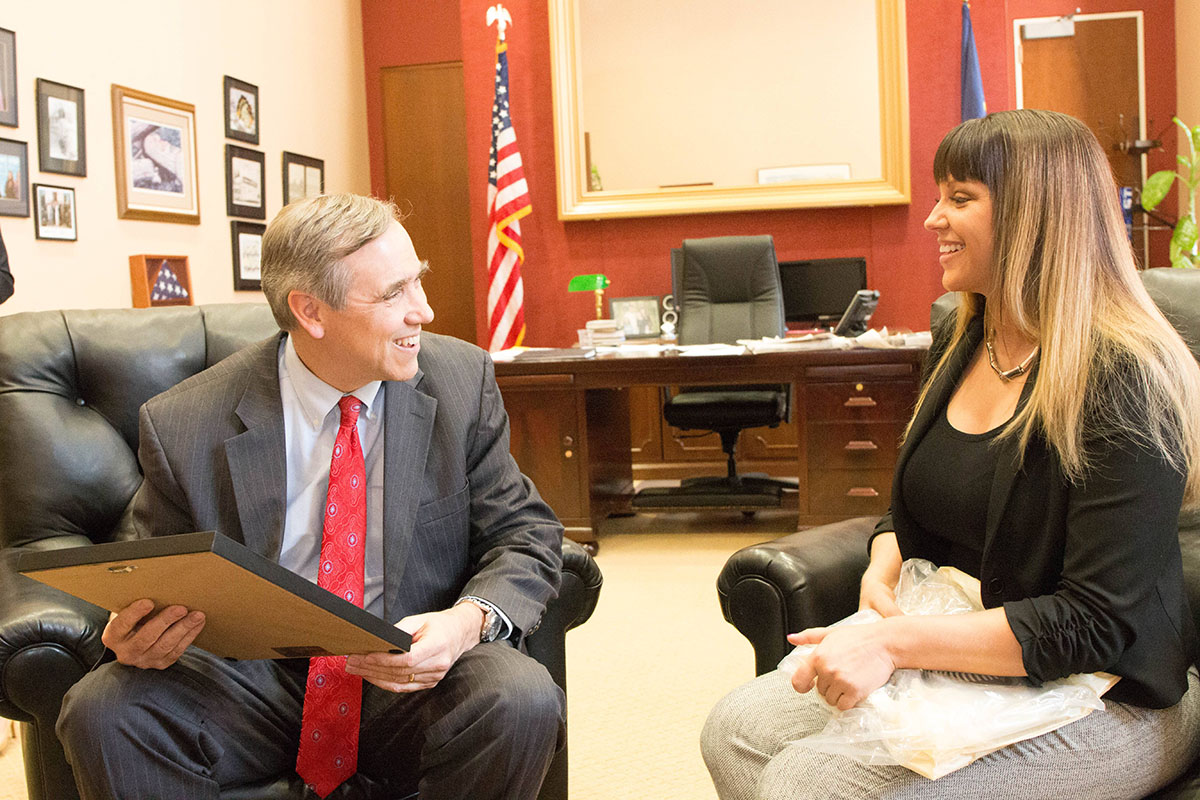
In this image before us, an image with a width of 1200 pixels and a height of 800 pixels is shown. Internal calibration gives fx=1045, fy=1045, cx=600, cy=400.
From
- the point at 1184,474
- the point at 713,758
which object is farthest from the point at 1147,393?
the point at 713,758

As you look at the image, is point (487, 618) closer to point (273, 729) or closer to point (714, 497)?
point (273, 729)

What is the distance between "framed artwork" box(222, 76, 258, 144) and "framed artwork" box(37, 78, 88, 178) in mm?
1076

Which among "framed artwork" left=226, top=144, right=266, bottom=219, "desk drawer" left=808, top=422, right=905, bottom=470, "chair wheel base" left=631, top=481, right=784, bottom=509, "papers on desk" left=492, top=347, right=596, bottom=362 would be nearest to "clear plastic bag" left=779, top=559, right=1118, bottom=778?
"desk drawer" left=808, top=422, right=905, bottom=470

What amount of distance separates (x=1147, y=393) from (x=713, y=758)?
0.71 meters

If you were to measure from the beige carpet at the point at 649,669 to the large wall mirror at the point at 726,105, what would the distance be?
2289 millimetres

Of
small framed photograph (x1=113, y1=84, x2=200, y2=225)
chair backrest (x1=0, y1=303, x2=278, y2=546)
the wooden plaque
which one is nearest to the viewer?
the wooden plaque

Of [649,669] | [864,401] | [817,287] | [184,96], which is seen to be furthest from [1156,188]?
[184,96]

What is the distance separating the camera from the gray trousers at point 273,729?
1290 mm

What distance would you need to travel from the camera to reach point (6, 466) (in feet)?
6.25

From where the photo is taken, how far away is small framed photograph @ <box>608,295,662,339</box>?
5.58m

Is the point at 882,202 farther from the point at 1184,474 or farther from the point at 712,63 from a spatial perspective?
the point at 1184,474

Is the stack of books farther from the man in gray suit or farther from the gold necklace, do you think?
the gold necklace

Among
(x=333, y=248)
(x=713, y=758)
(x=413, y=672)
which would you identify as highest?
(x=333, y=248)

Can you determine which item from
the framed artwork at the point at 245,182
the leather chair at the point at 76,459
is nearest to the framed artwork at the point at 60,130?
the framed artwork at the point at 245,182
